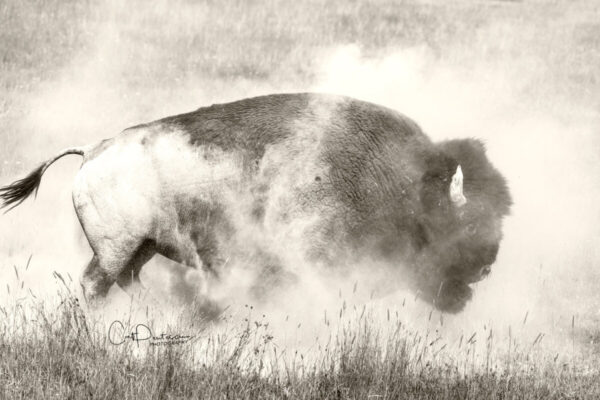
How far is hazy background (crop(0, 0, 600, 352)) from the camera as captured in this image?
707cm

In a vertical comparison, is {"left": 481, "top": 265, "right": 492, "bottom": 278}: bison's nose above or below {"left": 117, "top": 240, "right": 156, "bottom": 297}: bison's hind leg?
above

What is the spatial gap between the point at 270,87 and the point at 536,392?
8.39 m

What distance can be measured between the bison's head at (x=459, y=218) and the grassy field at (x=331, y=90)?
1.40 ft

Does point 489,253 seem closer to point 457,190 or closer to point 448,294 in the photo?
point 448,294

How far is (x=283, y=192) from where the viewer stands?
539cm

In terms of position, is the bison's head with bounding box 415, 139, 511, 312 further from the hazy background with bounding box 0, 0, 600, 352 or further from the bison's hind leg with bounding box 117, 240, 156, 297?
the bison's hind leg with bounding box 117, 240, 156, 297

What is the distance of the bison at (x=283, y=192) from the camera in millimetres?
5305

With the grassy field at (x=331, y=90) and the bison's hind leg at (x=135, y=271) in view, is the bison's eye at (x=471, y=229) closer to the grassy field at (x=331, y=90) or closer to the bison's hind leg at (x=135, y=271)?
the grassy field at (x=331, y=90)

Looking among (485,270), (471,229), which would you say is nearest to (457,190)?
(471,229)

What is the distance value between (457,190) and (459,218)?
11.8 inches

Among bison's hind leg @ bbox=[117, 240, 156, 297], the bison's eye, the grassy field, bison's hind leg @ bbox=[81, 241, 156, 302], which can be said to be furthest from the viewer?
the bison's eye

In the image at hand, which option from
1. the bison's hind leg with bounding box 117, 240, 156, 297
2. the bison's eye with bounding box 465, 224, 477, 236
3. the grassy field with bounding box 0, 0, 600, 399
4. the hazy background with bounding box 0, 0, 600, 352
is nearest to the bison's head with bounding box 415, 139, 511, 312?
the bison's eye with bounding box 465, 224, 477, 236

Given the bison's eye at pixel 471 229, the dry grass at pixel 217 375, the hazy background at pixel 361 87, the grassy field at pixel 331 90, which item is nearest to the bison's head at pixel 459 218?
the bison's eye at pixel 471 229

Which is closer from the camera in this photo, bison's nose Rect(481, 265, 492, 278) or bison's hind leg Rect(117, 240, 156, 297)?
bison's hind leg Rect(117, 240, 156, 297)
